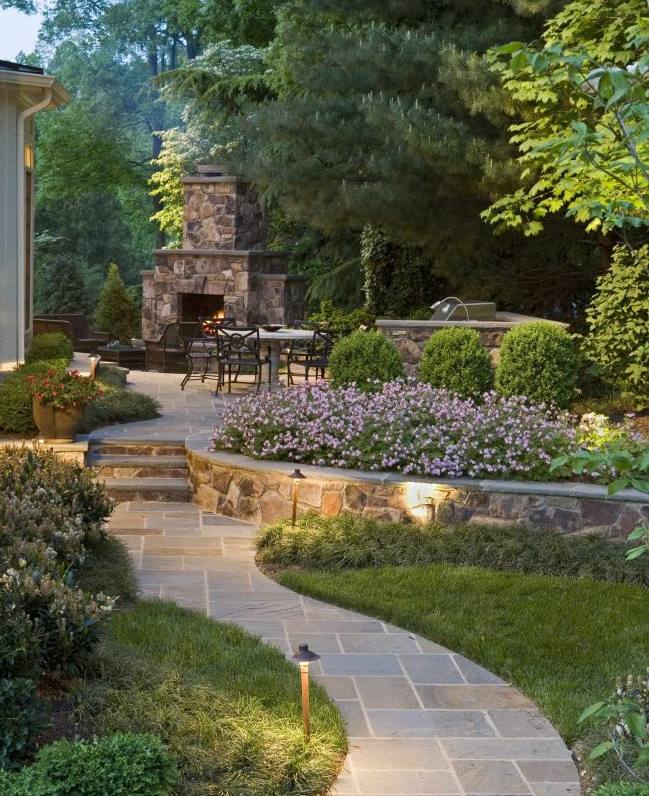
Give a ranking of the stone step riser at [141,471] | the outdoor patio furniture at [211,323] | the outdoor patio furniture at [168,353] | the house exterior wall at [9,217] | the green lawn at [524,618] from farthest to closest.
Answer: the outdoor patio furniture at [168,353] < the outdoor patio furniture at [211,323] < the house exterior wall at [9,217] < the stone step riser at [141,471] < the green lawn at [524,618]

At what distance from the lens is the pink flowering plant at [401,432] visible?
8328mm

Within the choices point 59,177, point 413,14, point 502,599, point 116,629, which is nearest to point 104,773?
point 116,629

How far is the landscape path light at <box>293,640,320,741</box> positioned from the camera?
438 centimetres

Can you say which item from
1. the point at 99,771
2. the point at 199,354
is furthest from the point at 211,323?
the point at 99,771

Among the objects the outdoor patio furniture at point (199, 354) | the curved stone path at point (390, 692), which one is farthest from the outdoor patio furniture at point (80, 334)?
the curved stone path at point (390, 692)

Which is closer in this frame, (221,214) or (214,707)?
(214,707)

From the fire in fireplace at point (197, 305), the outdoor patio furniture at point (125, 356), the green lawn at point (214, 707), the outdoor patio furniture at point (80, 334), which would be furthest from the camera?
the fire in fireplace at point (197, 305)

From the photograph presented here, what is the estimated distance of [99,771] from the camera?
11.9ft

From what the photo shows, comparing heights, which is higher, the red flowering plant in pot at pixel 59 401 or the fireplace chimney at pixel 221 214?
the fireplace chimney at pixel 221 214

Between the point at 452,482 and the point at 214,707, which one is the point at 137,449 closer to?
the point at 452,482

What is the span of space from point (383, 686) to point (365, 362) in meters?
5.57

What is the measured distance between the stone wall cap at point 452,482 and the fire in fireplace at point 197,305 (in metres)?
11.4

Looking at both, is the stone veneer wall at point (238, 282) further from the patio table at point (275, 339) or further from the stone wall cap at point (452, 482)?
the stone wall cap at point (452, 482)

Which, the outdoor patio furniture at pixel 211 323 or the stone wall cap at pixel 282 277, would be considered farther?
the stone wall cap at pixel 282 277
